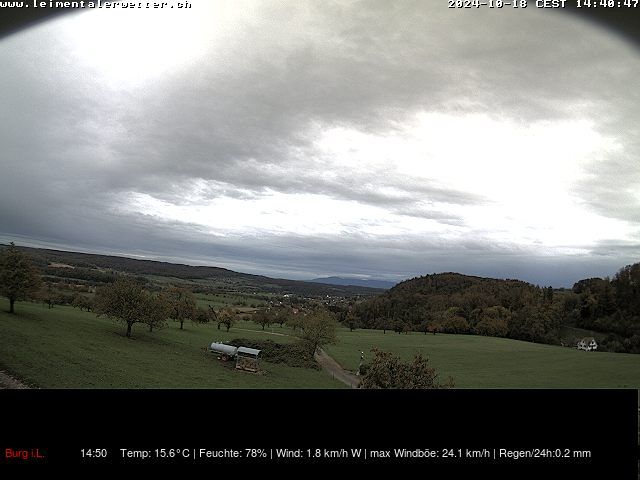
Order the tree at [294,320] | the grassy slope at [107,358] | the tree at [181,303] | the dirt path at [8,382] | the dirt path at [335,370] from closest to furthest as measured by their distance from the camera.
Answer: the dirt path at [8,382], the grassy slope at [107,358], the dirt path at [335,370], the tree at [181,303], the tree at [294,320]

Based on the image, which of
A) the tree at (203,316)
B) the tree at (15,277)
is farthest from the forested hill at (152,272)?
the tree at (203,316)

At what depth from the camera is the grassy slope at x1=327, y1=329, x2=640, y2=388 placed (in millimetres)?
8484

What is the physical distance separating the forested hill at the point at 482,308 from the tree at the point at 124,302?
7.41m

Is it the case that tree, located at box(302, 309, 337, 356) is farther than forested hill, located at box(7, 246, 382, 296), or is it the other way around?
tree, located at box(302, 309, 337, 356)

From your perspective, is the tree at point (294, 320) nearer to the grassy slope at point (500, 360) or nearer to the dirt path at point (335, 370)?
the dirt path at point (335, 370)

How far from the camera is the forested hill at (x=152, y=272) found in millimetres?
8508

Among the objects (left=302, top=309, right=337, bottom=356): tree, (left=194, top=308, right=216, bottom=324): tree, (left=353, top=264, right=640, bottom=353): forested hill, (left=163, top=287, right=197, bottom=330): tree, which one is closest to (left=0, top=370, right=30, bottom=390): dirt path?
(left=163, top=287, right=197, bottom=330): tree

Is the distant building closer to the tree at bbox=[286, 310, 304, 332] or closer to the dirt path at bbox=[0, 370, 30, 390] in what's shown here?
the tree at bbox=[286, 310, 304, 332]

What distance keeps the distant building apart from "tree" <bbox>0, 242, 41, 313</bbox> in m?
14.9
